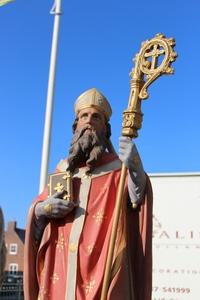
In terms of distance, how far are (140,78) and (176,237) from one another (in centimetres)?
371

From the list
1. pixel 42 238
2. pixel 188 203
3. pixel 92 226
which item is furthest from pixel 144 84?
pixel 188 203

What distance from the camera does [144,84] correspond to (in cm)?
452

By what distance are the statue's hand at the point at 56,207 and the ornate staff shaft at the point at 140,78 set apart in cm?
39

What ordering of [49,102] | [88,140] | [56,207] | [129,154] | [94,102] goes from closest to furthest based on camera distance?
[129,154]
[56,207]
[88,140]
[94,102]
[49,102]

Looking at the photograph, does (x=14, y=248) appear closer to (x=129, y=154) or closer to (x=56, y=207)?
(x=56, y=207)

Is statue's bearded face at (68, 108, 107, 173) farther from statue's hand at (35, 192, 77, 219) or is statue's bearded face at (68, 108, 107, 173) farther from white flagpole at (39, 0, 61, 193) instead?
white flagpole at (39, 0, 61, 193)

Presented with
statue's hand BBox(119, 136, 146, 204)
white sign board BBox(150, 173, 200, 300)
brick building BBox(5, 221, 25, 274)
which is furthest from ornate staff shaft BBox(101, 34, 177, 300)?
brick building BBox(5, 221, 25, 274)

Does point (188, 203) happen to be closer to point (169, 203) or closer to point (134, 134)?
point (169, 203)

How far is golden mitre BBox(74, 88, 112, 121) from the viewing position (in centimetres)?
481

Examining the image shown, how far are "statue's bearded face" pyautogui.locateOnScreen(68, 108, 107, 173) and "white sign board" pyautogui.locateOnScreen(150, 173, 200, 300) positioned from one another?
10.8ft

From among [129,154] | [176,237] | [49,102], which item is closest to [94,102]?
[129,154]

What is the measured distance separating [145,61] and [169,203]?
3698 mm

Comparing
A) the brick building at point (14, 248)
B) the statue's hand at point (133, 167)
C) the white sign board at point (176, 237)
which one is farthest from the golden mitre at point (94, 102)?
the brick building at point (14, 248)

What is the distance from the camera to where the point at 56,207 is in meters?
4.45
